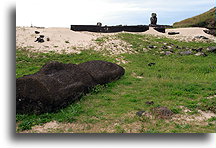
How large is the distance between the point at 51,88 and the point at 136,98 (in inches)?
131

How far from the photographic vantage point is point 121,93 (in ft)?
30.4

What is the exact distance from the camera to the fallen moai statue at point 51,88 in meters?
6.57

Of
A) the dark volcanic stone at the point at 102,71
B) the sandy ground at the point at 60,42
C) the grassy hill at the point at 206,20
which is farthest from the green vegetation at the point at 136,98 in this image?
the grassy hill at the point at 206,20

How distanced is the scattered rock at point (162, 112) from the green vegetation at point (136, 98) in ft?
0.70

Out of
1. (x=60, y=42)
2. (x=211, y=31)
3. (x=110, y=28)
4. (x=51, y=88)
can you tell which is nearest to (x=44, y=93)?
(x=51, y=88)

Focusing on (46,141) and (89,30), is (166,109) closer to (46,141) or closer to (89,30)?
(46,141)

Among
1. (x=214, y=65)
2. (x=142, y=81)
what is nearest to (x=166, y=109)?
(x=142, y=81)

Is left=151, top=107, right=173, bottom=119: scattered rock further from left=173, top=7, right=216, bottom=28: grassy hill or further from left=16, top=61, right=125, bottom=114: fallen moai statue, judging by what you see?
left=173, top=7, right=216, bottom=28: grassy hill

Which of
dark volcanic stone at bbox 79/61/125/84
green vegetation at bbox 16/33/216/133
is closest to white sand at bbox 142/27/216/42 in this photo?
green vegetation at bbox 16/33/216/133

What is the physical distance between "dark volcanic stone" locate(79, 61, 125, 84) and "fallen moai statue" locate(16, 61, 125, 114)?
0.67 meters

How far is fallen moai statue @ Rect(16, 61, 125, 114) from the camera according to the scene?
6.57 m

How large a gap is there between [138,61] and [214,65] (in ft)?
16.6

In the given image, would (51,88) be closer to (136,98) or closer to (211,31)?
(136,98)

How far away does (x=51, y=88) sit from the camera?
6758mm
